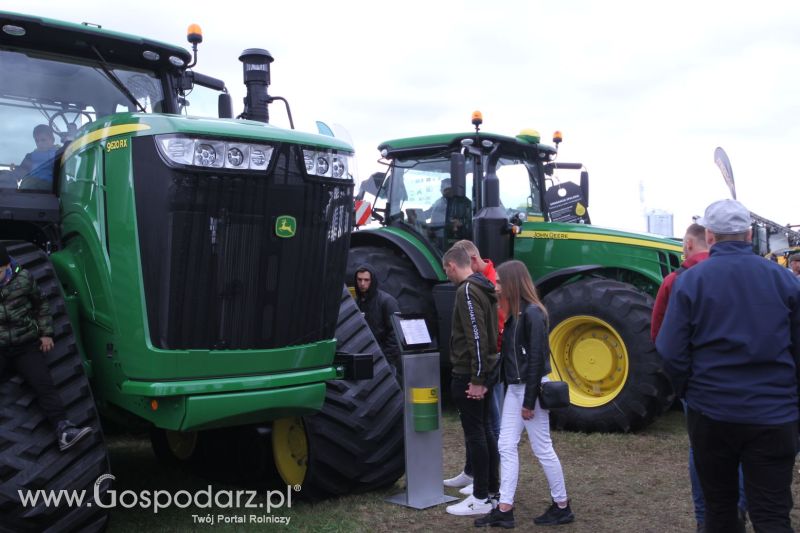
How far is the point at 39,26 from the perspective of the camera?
4.68 metres

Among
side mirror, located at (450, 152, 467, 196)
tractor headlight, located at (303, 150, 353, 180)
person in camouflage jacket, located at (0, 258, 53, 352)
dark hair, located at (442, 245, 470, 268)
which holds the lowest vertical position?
person in camouflage jacket, located at (0, 258, 53, 352)

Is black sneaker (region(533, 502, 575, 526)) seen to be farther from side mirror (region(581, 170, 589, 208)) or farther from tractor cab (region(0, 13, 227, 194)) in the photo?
side mirror (region(581, 170, 589, 208))

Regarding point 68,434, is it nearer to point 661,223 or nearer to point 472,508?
point 472,508

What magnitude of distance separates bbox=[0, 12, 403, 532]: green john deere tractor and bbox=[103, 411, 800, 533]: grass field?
1.23ft

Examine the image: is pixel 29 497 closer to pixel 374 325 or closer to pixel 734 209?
pixel 734 209

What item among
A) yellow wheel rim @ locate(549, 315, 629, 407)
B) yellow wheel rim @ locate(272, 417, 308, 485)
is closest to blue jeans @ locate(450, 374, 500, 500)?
yellow wheel rim @ locate(272, 417, 308, 485)

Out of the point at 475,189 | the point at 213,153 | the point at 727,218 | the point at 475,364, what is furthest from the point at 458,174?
the point at 727,218

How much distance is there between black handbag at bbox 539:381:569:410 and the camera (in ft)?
15.2

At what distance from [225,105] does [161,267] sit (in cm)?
201

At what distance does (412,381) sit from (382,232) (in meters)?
3.75

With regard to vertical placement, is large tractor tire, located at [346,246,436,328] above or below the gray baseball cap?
below

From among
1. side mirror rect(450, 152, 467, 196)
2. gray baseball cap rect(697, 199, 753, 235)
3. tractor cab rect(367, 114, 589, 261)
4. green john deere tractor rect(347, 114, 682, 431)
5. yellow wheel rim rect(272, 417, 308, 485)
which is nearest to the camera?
gray baseball cap rect(697, 199, 753, 235)

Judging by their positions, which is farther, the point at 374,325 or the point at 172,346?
the point at 374,325

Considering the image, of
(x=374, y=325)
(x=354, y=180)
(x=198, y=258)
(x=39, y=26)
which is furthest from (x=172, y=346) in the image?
(x=374, y=325)
